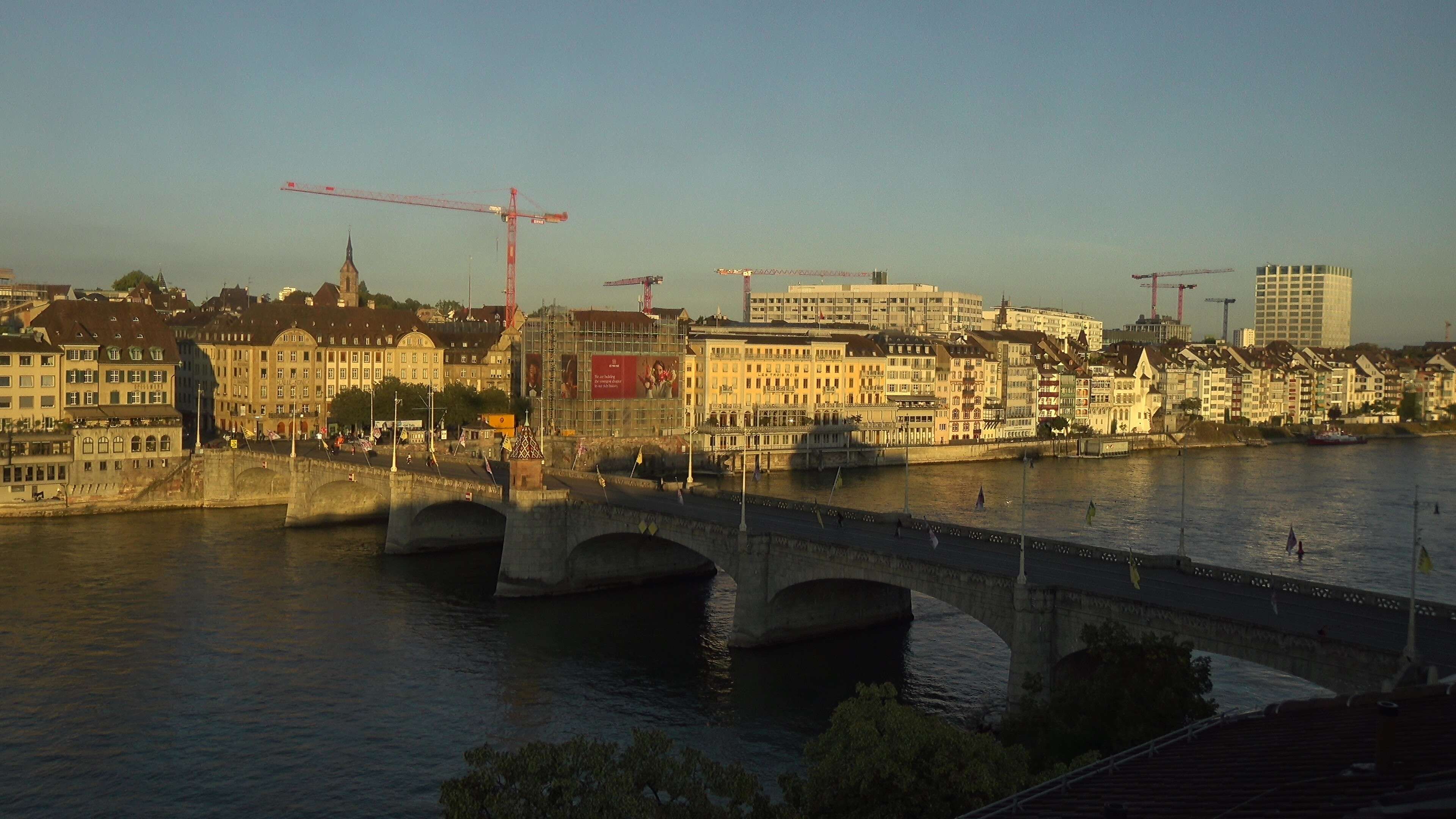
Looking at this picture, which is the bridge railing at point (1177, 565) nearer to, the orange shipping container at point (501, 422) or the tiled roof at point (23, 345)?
the tiled roof at point (23, 345)

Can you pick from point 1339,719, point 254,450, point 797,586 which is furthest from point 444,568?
point 1339,719

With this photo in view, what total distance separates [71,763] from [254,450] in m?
67.6

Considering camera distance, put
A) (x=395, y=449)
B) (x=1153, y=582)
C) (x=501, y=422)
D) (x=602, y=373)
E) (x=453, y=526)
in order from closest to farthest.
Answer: (x=1153, y=582) → (x=453, y=526) → (x=395, y=449) → (x=501, y=422) → (x=602, y=373)

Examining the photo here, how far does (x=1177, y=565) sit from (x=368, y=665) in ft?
A: 102

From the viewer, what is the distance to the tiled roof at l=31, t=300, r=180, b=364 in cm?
9731

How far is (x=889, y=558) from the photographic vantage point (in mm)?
44125

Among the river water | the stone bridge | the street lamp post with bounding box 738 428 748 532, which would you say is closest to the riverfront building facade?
the street lamp post with bounding box 738 428 748 532

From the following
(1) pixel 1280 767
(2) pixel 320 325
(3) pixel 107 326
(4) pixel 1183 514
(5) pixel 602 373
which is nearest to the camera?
(1) pixel 1280 767

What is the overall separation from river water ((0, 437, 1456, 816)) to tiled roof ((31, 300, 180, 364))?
20074 mm

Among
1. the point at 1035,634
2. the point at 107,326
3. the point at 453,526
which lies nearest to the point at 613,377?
the point at 107,326

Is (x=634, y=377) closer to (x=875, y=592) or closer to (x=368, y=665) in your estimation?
(x=875, y=592)

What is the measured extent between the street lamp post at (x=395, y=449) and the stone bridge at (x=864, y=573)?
52.5 inches

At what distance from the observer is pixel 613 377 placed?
126 m

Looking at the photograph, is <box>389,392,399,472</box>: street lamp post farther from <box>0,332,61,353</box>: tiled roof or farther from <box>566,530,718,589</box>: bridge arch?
<box>0,332,61,353</box>: tiled roof
